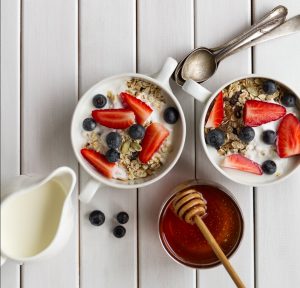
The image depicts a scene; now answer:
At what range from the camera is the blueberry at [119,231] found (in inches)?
45.3

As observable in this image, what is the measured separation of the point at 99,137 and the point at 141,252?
10.4 inches

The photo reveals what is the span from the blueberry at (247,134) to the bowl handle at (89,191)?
0.97 feet

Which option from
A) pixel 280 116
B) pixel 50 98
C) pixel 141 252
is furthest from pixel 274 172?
pixel 50 98

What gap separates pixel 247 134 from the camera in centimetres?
109

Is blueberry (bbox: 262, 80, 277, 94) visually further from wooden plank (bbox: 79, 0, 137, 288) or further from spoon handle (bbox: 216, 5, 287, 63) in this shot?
wooden plank (bbox: 79, 0, 137, 288)

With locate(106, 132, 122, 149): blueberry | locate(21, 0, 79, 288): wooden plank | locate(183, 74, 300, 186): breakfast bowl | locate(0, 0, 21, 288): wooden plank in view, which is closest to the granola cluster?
locate(183, 74, 300, 186): breakfast bowl

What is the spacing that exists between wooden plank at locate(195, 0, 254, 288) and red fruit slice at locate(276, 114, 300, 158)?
124mm

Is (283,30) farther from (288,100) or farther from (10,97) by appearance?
(10,97)

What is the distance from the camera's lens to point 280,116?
3.67 feet

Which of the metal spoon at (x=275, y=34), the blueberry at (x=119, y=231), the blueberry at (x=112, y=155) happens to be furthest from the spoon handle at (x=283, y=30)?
the blueberry at (x=119, y=231)

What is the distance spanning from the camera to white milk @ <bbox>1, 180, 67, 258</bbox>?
102cm

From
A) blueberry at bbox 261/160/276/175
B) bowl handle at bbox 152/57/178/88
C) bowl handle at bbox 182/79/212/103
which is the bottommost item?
blueberry at bbox 261/160/276/175

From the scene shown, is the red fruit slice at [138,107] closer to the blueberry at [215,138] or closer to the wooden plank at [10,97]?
the blueberry at [215,138]

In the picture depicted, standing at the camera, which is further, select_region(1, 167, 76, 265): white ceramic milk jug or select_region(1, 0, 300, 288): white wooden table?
select_region(1, 0, 300, 288): white wooden table
